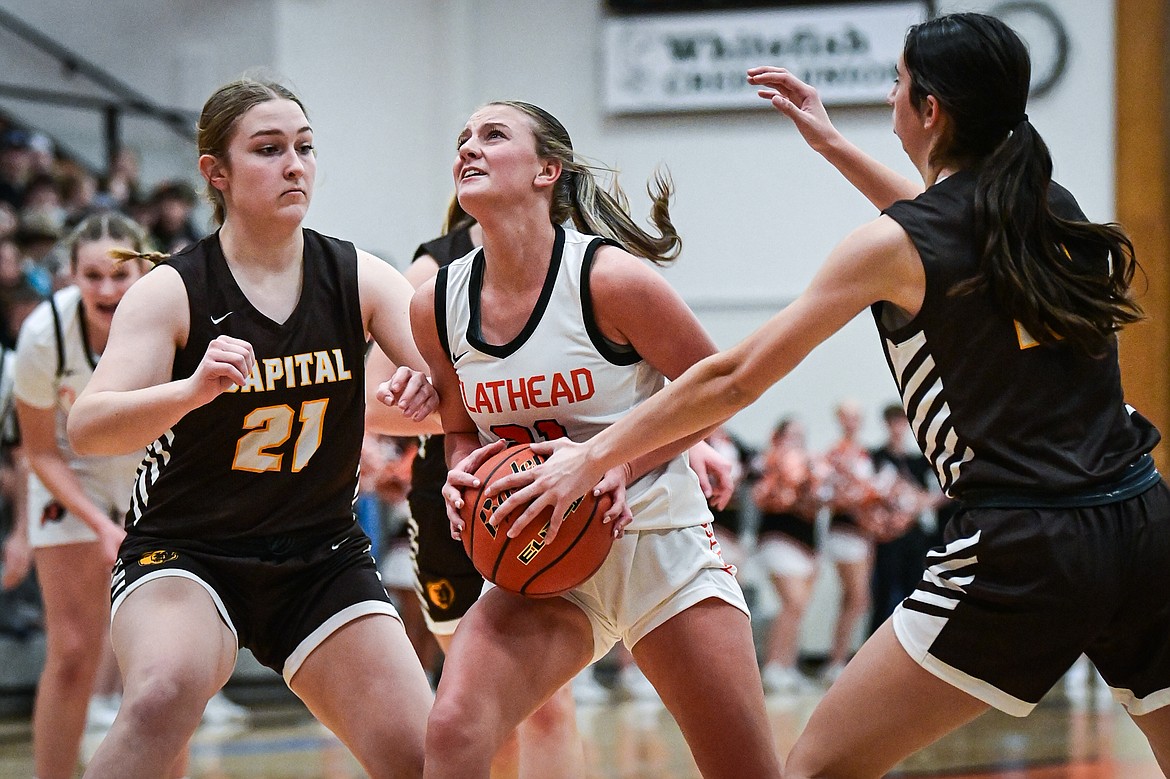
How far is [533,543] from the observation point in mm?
2918

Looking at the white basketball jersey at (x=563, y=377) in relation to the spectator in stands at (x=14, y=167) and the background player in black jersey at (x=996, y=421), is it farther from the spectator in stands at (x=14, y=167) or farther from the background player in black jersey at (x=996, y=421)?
the spectator in stands at (x=14, y=167)

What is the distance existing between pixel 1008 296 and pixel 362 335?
162 cm

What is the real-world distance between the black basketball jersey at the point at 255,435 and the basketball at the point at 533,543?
533mm

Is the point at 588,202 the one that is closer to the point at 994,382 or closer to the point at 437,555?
the point at 994,382

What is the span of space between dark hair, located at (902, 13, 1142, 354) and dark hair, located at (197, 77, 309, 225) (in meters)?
1.55

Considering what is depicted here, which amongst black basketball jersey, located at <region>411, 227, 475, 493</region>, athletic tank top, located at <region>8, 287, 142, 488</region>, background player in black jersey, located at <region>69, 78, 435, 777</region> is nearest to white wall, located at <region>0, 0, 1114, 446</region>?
athletic tank top, located at <region>8, 287, 142, 488</region>

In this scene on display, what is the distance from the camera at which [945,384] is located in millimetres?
2678

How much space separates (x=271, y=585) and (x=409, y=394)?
0.57 m

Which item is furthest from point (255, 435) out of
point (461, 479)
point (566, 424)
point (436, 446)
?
point (436, 446)

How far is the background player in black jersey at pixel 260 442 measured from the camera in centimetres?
306

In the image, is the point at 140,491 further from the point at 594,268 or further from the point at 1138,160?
the point at 1138,160

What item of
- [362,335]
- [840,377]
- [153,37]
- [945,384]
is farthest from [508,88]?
[945,384]

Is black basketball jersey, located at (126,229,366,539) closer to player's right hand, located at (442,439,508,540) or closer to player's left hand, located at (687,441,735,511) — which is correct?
player's right hand, located at (442,439,508,540)

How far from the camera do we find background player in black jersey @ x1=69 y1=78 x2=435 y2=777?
10.0 feet
